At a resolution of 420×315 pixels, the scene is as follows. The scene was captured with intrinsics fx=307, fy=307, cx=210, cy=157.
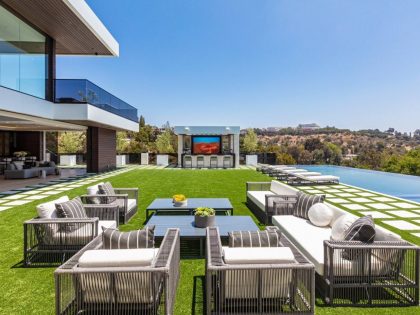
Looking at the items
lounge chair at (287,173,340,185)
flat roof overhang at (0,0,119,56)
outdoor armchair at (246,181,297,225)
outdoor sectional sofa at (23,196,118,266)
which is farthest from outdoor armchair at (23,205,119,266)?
lounge chair at (287,173,340,185)

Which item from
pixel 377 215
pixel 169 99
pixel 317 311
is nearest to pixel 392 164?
pixel 377 215

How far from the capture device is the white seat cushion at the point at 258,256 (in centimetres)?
281

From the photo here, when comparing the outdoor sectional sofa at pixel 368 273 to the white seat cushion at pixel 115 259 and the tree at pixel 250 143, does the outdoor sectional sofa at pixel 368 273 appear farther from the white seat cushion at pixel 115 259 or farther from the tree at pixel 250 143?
the tree at pixel 250 143

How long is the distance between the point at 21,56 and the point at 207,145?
643 inches

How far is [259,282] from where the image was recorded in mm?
2773

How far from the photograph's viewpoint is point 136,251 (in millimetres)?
2857

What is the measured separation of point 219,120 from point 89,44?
4854cm

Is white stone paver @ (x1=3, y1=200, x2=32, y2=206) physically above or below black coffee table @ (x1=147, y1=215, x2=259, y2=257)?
below

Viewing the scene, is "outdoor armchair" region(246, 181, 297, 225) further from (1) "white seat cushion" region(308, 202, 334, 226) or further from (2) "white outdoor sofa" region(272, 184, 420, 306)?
(2) "white outdoor sofa" region(272, 184, 420, 306)

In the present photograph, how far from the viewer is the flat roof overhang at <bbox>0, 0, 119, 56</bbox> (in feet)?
32.1

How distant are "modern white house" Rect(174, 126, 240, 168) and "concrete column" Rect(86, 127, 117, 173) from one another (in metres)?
5.74

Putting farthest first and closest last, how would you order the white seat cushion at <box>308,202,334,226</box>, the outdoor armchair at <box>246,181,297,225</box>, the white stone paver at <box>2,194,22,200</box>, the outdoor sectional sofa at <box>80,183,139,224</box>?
the white stone paver at <box>2,194,22,200</box> → the outdoor sectional sofa at <box>80,183,139,224</box> → the outdoor armchair at <box>246,181,297,225</box> → the white seat cushion at <box>308,202,334,226</box>

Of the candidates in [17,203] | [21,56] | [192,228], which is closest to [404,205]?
[192,228]

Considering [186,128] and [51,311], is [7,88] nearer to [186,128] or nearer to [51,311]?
[51,311]
